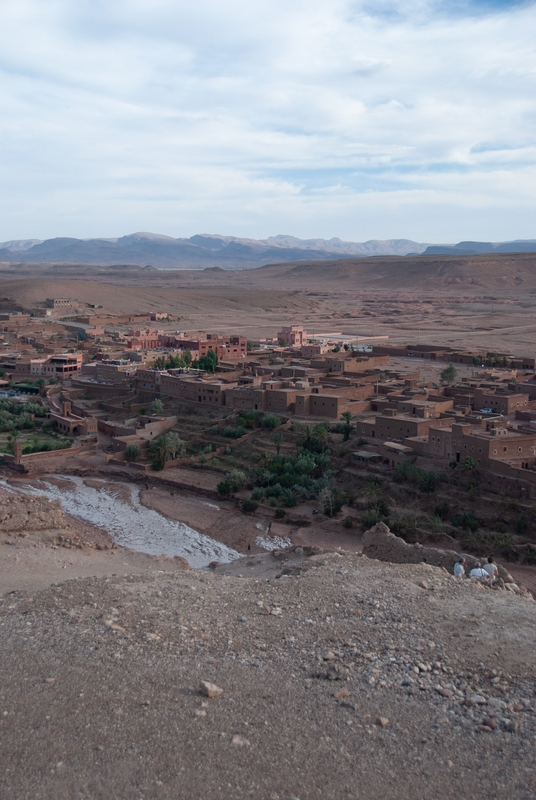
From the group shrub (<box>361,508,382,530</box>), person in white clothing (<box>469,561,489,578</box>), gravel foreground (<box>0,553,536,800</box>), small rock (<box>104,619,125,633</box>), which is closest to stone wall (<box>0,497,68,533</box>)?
gravel foreground (<box>0,553,536,800</box>)

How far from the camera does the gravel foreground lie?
664 cm

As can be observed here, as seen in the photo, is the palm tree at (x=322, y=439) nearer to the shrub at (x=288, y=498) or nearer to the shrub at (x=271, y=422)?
the shrub at (x=271, y=422)

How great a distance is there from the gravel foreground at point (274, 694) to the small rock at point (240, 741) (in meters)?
0.02

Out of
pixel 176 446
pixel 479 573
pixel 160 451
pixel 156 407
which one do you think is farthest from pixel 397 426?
pixel 479 573

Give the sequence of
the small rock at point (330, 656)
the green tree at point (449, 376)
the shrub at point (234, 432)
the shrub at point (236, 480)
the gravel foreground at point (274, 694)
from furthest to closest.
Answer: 1. the green tree at point (449, 376)
2. the shrub at point (234, 432)
3. the shrub at point (236, 480)
4. the small rock at point (330, 656)
5. the gravel foreground at point (274, 694)

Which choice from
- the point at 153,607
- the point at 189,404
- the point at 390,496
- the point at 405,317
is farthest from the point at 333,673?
the point at 405,317

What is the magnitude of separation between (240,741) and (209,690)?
0.87 m

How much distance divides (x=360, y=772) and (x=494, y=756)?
1.14m

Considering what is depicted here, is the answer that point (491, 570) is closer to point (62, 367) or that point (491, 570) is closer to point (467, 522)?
point (467, 522)

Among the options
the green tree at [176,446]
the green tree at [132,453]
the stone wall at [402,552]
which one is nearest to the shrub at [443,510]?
the stone wall at [402,552]

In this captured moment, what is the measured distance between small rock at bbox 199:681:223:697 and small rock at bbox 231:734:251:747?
755 millimetres

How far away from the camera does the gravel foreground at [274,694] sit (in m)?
6.64

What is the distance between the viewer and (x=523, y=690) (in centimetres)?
782

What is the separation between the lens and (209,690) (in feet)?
25.8
